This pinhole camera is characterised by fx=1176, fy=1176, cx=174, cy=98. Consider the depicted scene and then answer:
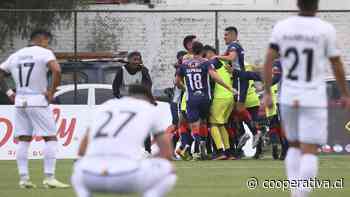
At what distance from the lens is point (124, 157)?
9539mm

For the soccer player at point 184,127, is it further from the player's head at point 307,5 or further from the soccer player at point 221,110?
the player's head at point 307,5

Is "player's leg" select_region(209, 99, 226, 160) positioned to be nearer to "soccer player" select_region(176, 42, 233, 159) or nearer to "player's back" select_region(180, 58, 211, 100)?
"soccer player" select_region(176, 42, 233, 159)

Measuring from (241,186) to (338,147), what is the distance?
31.7ft

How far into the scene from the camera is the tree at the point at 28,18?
30.6m

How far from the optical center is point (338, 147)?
972 inches

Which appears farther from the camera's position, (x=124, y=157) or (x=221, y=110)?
(x=221, y=110)

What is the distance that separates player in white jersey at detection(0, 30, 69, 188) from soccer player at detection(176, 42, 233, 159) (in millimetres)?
5985

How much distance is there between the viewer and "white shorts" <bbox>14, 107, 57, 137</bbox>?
15.7 meters

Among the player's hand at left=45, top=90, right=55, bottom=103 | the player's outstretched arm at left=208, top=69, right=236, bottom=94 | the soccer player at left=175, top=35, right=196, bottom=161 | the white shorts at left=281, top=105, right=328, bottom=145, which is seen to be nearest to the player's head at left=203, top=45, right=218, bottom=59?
the soccer player at left=175, top=35, right=196, bottom=161

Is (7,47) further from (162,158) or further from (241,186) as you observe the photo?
(162,158)

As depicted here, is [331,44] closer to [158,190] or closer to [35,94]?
[158,190]

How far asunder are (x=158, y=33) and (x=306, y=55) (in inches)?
928

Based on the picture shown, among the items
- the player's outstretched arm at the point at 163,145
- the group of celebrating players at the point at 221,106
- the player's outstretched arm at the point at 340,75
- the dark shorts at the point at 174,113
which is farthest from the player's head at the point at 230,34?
the player's outstretched arm at the point at 163,145

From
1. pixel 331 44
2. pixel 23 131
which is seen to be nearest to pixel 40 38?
pixel 23 131
